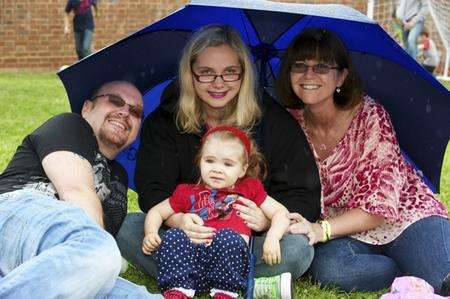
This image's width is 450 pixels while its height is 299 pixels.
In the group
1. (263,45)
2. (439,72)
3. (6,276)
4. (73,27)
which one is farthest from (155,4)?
(6,276)

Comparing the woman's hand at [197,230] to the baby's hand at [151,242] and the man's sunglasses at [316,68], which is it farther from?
the man's sunglasses at [316,68]

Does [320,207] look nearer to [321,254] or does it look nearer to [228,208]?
[321,254]

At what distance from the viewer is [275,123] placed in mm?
4121

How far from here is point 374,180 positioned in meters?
4.05

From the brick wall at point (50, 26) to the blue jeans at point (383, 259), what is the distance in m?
11.9

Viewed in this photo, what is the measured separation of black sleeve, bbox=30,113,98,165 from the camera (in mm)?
3377

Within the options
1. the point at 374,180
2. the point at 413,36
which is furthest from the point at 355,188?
the point at 413,36

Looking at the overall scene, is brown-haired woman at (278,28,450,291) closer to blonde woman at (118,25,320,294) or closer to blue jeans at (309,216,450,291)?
blue jeans at (309,216,450,291)

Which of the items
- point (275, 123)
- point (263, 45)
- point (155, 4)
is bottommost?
A: point (155, 4)

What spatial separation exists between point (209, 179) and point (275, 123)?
0.55m

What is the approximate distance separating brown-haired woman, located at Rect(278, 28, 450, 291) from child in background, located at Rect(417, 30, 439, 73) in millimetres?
10912

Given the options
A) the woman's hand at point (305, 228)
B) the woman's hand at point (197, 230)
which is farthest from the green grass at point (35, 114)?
the woman's hand at point (197, 230)

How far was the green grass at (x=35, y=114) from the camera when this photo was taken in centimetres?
405

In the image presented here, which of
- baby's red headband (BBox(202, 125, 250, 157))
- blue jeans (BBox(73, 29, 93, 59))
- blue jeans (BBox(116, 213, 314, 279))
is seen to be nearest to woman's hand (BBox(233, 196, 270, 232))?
blue jeans (BBox(116, 213, 314, 279))
